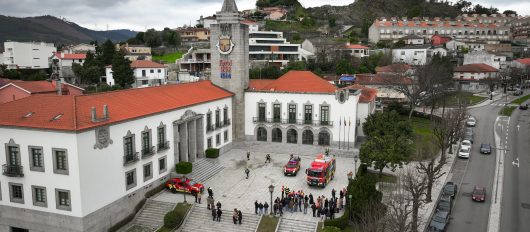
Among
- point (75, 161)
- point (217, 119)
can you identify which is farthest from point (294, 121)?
point (75, 161)

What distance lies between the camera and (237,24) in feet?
153

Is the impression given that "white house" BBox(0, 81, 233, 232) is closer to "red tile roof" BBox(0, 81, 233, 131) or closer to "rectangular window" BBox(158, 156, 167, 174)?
"red tile roof" BBox(0, 81, 233, 131)

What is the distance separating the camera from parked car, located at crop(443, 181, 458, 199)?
32781 millimetres

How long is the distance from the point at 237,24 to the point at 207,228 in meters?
26.1

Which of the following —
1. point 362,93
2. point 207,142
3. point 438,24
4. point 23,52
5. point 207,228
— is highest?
point 438,24

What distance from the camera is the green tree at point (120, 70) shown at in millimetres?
70312

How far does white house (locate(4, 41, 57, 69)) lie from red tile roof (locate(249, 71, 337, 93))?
73415 mm

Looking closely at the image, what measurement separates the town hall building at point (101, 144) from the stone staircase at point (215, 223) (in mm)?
4809

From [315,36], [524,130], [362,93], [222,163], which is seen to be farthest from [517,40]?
[222,163]

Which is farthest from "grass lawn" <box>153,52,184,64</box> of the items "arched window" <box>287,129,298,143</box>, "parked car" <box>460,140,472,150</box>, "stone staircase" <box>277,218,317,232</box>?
"stone staircase" <box>277,218,317,232</box>

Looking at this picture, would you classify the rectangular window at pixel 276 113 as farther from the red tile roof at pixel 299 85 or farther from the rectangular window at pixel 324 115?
the rectangular window at pixel 324 115

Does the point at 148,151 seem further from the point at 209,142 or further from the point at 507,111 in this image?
the point at 507,111

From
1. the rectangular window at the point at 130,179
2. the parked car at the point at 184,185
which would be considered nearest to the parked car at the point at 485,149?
the parked car at the point at 184,185

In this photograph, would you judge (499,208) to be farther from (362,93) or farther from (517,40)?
(517,40)
